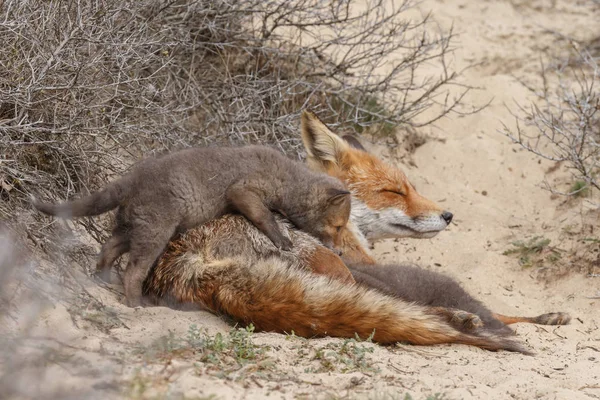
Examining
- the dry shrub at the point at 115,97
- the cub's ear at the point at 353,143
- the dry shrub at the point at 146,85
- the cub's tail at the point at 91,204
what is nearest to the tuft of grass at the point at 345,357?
the dry shrub at the point at 115,97

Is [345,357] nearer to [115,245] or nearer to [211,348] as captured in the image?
[211,348]

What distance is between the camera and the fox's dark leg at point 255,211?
18.0 feet

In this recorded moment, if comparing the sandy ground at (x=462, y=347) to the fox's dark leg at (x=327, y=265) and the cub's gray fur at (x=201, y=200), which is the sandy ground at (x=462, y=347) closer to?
the cub's gray fur at (x=201, y=200)

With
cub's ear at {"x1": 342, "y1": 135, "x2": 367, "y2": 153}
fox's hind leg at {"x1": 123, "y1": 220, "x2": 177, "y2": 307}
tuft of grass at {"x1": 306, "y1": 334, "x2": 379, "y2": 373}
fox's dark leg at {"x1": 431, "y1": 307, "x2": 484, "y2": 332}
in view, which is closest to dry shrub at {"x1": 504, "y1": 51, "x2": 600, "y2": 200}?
cub's ear at {"x1": 342, "y1": 135, "x2": 367, "y2": 153}

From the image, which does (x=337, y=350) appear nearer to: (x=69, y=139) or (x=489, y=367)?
(x=489, y=367)

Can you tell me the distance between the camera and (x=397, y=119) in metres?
8.75

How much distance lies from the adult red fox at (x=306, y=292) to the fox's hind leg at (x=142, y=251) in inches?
7.8

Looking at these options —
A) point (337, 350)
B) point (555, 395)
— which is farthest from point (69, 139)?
point (555, 395)

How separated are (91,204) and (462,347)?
266cm

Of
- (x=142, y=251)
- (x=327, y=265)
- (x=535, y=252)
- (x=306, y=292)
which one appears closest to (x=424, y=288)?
(x=327, y=265)

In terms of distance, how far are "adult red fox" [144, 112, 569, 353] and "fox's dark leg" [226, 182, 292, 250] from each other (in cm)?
6

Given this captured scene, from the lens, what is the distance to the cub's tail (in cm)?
Result: 491

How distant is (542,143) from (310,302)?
5761mm

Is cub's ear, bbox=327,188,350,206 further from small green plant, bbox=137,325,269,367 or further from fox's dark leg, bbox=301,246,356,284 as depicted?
small green plant, bbox=137,325,269,367
